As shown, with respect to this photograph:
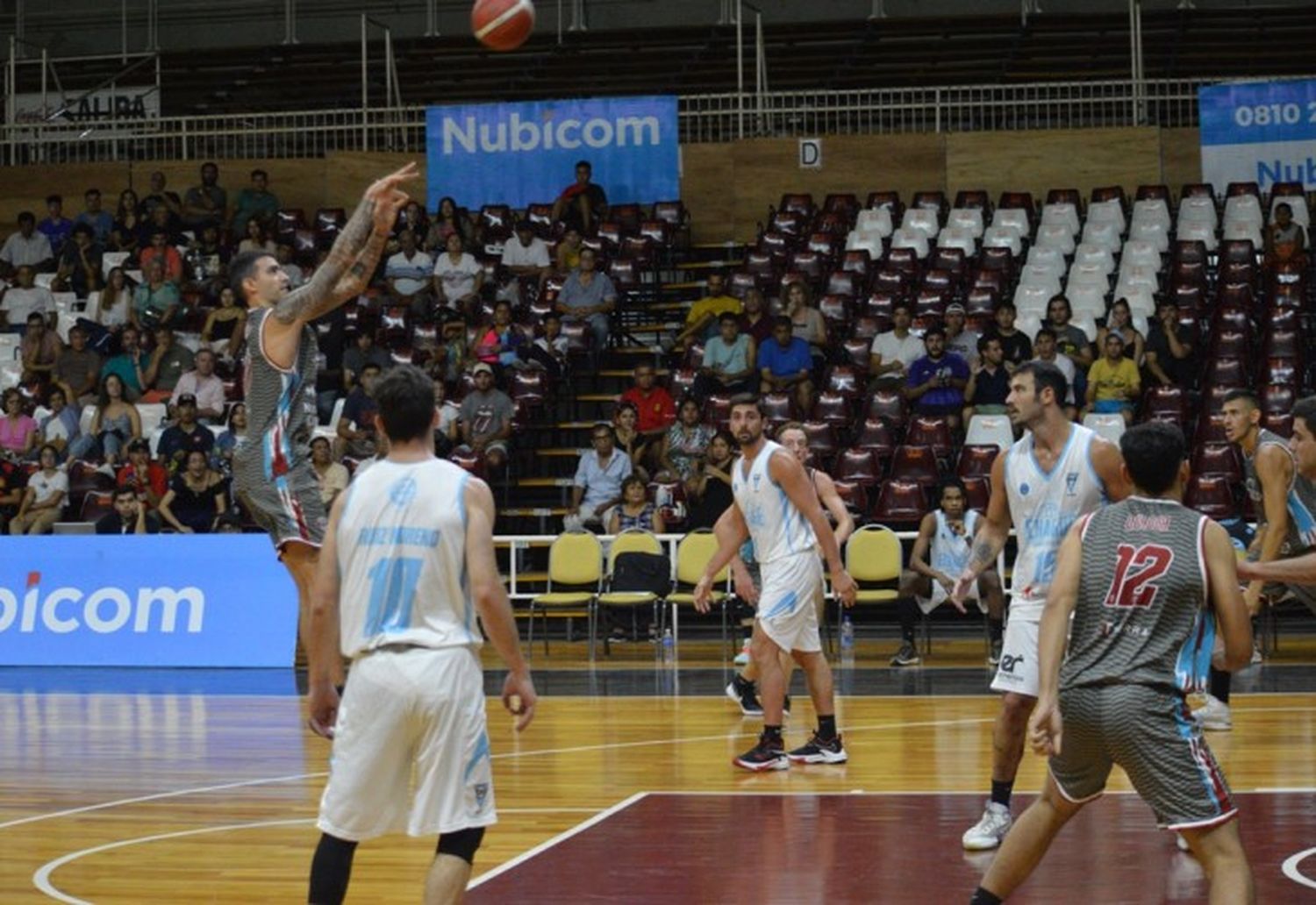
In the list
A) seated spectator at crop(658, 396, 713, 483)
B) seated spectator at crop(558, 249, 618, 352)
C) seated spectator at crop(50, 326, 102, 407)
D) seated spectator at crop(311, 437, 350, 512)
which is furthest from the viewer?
seated spectator at crop(50, 326, 102, 407)

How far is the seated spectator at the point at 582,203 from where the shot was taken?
21438mm

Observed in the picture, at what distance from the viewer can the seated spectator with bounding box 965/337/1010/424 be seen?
16930 millimetres

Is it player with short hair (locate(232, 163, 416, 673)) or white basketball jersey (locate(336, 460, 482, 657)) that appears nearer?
white basketball jersey (locate(336, 460, 482, 657))

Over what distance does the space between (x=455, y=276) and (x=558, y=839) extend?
13.2m

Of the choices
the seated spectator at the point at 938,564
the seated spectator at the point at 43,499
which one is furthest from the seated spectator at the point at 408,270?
the seated spectator at the point at 938,564

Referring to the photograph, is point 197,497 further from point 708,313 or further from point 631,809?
point 631,809

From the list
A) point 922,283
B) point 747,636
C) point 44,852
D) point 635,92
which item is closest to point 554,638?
point 747,636

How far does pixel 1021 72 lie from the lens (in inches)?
987

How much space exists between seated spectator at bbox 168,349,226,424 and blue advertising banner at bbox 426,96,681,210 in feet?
13.5

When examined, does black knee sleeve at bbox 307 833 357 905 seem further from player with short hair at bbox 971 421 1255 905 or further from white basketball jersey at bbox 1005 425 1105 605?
white basketball jersey at bbox 1005 425 1105 605

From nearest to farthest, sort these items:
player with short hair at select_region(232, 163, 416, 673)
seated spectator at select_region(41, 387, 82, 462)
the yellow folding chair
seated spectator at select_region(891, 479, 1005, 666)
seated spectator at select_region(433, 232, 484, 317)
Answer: player with short hair at select_region(232, 163, 416, 673) → seated spectator at select_region(891, 479, 1005, 666) → the yellow folding chair → seated spectator at select_region(41, 387, 82, 462) → seated spectator at select_region(433, 232, 484, 317)

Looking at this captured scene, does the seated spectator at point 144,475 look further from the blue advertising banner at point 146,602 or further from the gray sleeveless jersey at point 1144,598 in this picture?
the gray sleeveless jersey at point 1144,598

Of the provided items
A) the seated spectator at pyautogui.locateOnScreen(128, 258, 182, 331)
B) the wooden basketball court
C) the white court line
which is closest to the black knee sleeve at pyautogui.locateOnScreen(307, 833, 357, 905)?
the white court line

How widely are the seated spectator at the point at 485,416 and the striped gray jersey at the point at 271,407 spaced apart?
10.7 meters
